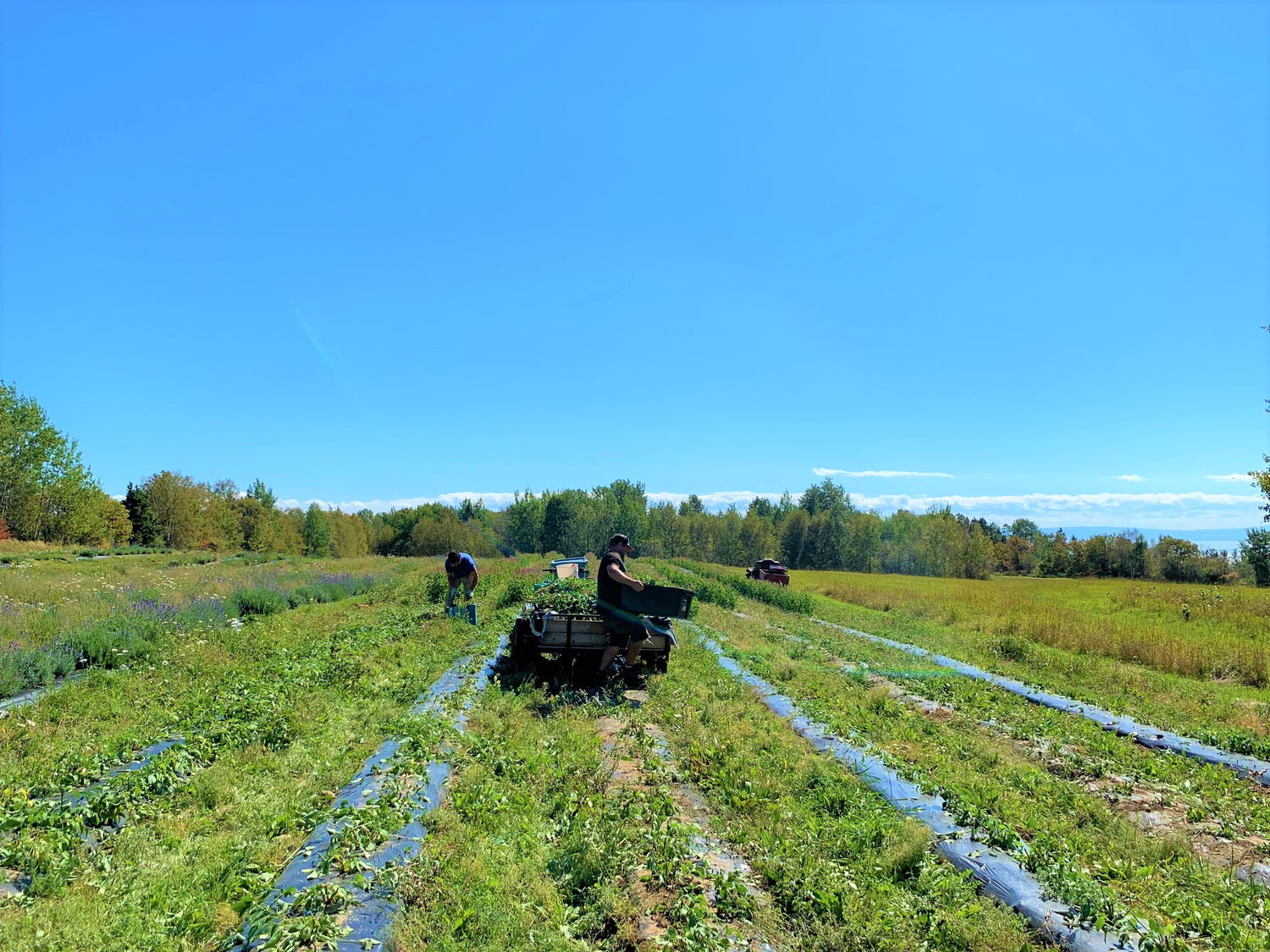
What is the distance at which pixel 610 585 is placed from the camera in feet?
29.1

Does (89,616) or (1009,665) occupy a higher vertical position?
(89,616)

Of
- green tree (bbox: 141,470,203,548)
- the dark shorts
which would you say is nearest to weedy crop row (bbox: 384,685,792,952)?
the dark shorts

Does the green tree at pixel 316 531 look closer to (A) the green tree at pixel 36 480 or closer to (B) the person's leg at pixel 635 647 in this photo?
(A) the green tree at pixel 36 480

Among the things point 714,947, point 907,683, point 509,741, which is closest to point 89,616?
point 509,741

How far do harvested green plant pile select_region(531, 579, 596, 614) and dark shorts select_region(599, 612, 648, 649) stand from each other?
77cm

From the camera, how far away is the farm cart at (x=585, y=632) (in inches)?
336

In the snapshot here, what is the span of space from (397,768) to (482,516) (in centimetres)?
12549

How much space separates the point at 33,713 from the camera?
7.04 metres

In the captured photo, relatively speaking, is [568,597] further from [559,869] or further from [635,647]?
[559,869]

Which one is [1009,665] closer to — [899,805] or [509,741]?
[899,805]

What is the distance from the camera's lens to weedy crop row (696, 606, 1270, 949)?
3885 mm

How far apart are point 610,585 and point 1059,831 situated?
5.62 meters

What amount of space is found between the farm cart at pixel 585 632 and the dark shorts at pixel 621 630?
0.49 ft

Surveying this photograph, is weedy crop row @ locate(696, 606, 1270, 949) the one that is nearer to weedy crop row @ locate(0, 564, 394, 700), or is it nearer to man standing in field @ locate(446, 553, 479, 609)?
man standing in field @ locate(446, 553, 479, 609)
